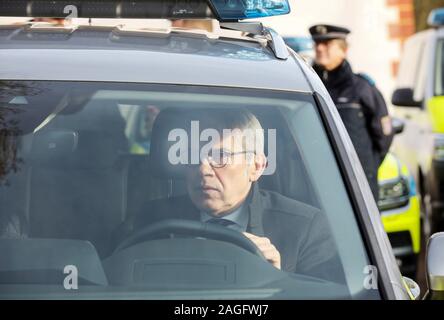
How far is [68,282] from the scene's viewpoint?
3117 mm

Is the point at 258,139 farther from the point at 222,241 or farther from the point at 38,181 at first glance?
the point at 38,181

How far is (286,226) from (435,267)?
424 millimetres

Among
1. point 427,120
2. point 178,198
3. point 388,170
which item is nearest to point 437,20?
point 427,120

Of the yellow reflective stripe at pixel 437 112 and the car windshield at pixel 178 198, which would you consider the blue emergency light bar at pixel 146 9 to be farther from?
the yellow reflective stripe at pixel 437 112

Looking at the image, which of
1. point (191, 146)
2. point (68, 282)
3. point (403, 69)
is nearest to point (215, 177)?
point (191, 146)

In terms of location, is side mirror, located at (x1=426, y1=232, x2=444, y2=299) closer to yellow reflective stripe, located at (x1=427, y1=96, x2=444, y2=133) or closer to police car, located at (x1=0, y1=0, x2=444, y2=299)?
police car, located at (x1=0, y1=0, x2=444, y2=299)

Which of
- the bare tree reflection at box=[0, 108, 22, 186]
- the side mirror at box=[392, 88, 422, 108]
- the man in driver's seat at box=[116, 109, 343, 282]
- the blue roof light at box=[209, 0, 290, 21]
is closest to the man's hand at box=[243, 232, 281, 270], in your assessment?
the man in driver's seat at box=[116, 109, 343, 282]

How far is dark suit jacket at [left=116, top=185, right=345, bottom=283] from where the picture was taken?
3219 mm

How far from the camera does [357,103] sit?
26.1 feet

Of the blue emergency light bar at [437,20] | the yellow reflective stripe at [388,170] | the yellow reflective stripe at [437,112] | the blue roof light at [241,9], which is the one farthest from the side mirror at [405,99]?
the blue roof light at [241,9]

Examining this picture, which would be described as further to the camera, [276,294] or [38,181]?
[38,181]

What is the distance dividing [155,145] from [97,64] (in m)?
0.33

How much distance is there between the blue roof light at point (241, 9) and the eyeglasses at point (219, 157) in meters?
0.69

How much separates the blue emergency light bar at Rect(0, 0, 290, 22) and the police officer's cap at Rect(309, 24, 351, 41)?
385 cm
